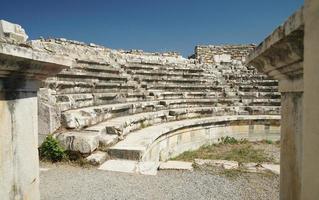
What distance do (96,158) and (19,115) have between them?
3.20 m

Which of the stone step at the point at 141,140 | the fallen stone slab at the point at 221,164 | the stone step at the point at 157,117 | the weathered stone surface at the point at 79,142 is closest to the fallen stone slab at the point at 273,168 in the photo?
the fallen stone slab at the point at 221,164

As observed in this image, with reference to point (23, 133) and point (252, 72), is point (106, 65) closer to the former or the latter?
point (252, 72)

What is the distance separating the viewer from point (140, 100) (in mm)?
11336

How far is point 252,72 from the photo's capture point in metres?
16.1

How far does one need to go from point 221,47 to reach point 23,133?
788 inches

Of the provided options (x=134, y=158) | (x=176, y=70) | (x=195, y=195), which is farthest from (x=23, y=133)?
(x=176, y=70)

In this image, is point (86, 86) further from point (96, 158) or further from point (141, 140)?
point (96, 158)

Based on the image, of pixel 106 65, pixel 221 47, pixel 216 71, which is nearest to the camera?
pixel 106 65

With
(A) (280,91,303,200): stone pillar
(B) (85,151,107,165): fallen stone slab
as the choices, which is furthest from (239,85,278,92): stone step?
(A) (280,91,303,200): stone pillar

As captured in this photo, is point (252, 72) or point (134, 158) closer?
point (134, 158)

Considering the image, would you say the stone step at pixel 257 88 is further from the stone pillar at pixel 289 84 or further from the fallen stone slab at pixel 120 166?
the stone pillar at pixel 289 84

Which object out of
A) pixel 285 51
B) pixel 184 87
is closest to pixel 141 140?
pixel 285 51

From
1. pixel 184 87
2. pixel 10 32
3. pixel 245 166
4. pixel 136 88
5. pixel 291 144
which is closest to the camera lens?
pixel 291 144

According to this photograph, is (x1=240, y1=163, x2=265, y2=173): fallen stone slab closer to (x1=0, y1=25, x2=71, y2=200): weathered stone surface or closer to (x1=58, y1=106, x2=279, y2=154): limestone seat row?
(x1=58, y1=106, x2=279, y2=154): limestone seat row
